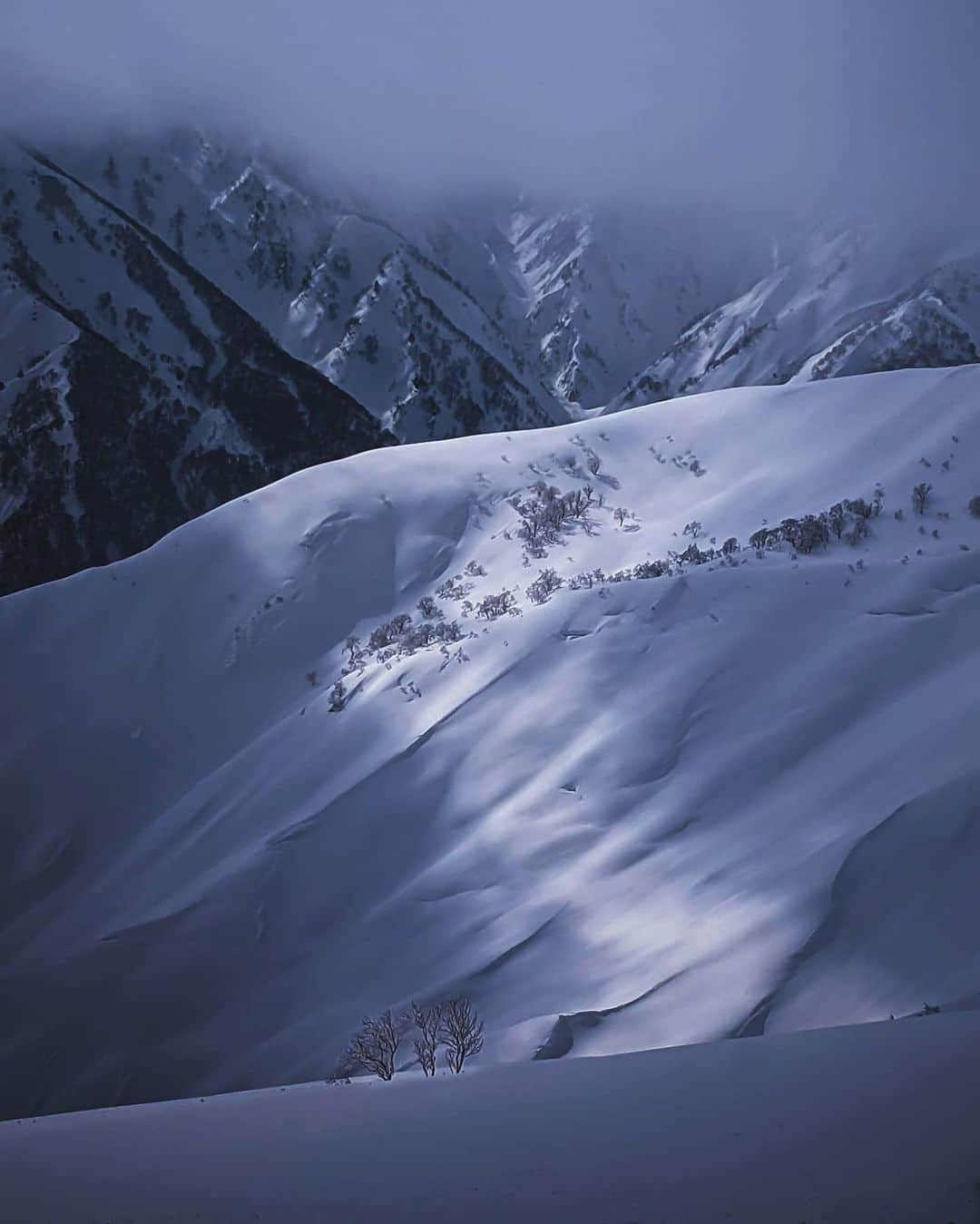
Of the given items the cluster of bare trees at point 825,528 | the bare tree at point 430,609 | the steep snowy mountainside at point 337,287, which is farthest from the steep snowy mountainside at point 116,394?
the cluster of bare trees at point 825,528

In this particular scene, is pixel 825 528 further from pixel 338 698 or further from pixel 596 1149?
pixel 596 1149

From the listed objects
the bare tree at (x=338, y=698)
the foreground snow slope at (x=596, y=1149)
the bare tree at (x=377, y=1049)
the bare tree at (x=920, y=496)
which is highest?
the foreground snow slope at (x=596, y=1149)

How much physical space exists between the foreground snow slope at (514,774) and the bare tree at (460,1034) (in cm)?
13

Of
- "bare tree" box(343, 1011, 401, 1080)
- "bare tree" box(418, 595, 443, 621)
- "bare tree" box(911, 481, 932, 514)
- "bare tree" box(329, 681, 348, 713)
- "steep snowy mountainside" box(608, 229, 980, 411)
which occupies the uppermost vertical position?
"bare tree" box(911, 481, 932, 514)

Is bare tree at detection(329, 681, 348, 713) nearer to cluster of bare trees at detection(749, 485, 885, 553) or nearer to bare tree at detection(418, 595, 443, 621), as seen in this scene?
bare tree at detection(418, 595, 443, 621)

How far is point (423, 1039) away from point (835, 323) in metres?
75.2

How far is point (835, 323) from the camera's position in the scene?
7375 centimetres

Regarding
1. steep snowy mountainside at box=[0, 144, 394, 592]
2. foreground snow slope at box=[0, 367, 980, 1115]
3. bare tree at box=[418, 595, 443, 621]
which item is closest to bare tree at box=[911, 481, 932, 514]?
foreground snow slope at box=[0, 367, 980, 1115]

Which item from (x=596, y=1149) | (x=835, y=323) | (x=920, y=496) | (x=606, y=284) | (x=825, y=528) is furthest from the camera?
(x=606, y=284)

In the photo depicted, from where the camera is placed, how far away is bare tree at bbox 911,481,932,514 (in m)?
13.6

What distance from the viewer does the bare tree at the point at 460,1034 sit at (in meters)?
6.72

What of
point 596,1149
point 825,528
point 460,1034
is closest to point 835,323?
point 825,528

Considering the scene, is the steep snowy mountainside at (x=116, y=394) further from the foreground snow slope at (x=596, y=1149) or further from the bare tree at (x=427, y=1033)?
the foreground snow slope at (x=596, y=1149)

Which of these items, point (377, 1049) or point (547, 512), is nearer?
point (377, 1049)
